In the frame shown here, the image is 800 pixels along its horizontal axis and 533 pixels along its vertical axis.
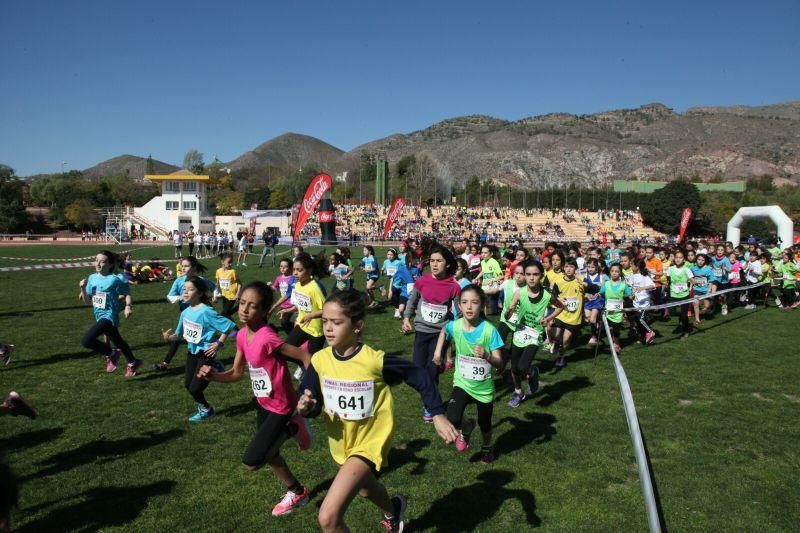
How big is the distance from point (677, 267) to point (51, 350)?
14.3m

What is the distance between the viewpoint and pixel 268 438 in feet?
14.9

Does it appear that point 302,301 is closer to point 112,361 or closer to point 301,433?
point 301,433

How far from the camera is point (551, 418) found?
729 centimetres

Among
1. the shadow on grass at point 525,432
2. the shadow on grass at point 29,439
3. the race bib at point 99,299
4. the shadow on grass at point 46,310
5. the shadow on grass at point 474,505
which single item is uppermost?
the race bib at point 99,299

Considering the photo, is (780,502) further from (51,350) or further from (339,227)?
(339,227)

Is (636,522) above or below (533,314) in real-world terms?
below

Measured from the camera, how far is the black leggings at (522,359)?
25.0 feet

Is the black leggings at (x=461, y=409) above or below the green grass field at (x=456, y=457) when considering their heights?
above

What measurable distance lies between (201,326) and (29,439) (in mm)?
2266

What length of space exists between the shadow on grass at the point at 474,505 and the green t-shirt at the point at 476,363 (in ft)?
2.69

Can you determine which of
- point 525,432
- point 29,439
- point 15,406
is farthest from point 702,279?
point 15,406

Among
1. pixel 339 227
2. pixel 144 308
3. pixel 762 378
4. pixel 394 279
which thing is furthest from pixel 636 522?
pixel 339 227

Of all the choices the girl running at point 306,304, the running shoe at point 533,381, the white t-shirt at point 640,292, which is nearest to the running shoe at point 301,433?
the girl running at point 306,304

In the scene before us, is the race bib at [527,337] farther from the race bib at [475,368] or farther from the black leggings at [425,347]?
the race bib at [475,368]
